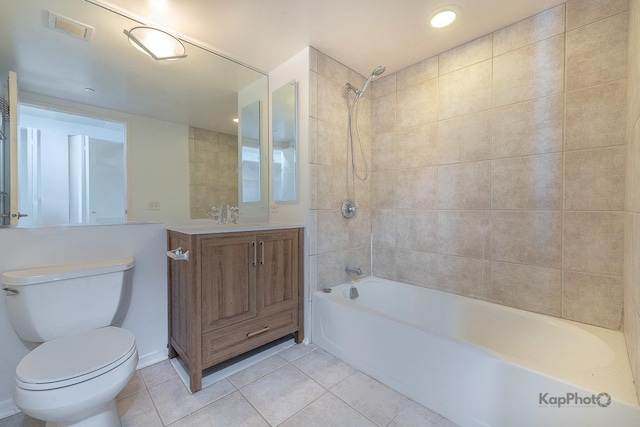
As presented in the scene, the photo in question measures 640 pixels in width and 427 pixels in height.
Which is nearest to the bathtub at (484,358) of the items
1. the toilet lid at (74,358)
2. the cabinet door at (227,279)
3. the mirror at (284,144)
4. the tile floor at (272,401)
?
the tile floor at (272,401)

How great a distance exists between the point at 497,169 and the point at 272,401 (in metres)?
1.97

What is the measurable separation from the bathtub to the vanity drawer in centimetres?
23

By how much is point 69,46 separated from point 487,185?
2747 mm

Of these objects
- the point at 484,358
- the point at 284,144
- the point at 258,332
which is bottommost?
the point at 258,332

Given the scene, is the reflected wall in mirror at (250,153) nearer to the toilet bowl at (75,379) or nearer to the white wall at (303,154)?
the white wall at (303,154)

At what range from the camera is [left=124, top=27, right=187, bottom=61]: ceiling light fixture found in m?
1.62

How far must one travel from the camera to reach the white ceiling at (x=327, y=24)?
1488 millimetres

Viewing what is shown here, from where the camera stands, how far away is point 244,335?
1.68 meters

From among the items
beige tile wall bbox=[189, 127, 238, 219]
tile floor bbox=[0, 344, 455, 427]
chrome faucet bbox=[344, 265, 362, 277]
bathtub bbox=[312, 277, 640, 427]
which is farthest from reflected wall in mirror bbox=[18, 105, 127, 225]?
chrome faucet bbox=[344, 265, 362, 277]

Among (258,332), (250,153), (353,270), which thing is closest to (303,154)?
(250,153)

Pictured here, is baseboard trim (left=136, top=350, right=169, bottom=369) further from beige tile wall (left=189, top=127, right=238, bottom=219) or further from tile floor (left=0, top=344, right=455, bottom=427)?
beige tile wall (left=189, top=127, right=238, bottom=219)

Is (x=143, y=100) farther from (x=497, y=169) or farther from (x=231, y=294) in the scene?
(x=497, y=169)

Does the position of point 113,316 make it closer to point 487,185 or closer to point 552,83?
point 487,185

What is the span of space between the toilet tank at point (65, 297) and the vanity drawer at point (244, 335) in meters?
0.56
